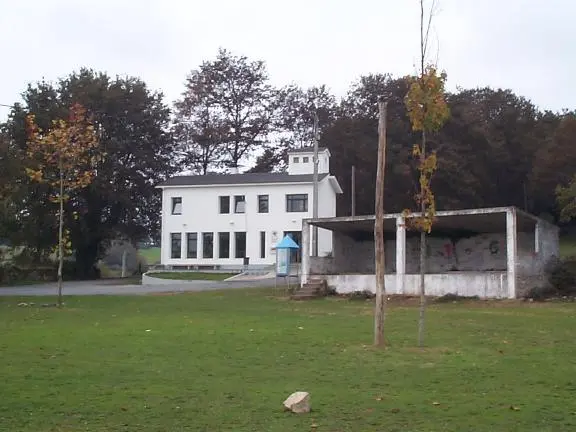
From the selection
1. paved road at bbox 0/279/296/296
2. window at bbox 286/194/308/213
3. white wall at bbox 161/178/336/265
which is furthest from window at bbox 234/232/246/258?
paved road at bbox 0/279/296/296

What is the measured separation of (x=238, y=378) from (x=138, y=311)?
14.9 m

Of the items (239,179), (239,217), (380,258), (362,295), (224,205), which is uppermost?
(239,179)

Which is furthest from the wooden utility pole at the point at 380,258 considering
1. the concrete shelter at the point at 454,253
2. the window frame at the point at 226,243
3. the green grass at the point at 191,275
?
the window frame at the point at 226,243

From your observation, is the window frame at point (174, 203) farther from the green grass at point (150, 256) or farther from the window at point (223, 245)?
the green grass at point (150, 256)

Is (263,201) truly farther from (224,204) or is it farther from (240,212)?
(224,204)

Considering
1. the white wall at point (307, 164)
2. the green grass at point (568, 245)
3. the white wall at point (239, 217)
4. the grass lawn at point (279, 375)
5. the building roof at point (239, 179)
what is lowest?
the grass lawn at point (279, 375)

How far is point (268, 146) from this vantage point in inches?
2886

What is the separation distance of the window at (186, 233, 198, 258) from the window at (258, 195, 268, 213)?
5914mm

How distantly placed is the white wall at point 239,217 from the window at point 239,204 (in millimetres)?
300

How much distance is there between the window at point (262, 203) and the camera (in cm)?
5709

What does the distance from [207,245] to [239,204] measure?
4.27 metres

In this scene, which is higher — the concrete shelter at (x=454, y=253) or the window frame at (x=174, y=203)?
the window frame at (x=174, y=203)

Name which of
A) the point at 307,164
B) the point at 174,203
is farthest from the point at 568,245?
the point at 174,203

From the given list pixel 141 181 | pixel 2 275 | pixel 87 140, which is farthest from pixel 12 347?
pixel 141 181
